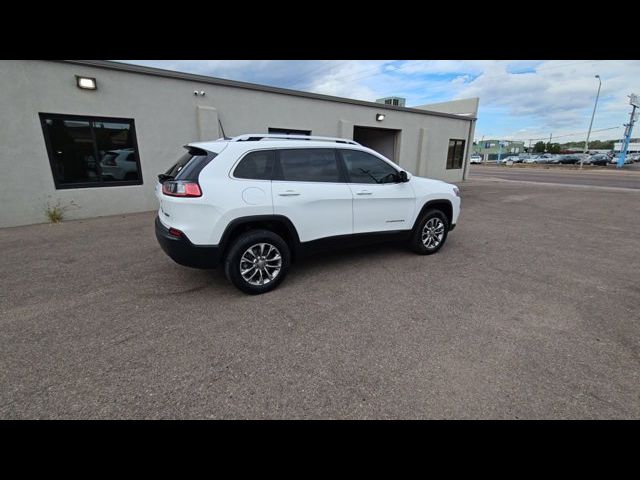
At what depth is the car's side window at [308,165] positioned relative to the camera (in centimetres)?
380

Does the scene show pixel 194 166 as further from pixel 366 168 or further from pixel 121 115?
pixel 121 115

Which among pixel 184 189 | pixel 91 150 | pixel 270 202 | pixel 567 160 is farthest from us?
pixel 567 160

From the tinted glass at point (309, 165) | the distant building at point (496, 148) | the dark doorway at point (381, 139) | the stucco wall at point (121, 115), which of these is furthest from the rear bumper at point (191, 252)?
the distant building at point (496, 148)

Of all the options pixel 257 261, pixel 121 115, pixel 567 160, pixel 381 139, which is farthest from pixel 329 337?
pixel 567 160

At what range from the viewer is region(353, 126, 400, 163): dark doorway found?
14.3 m

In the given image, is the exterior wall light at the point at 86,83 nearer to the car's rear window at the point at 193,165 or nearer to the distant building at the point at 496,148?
the car's rear window at the point at 193,165

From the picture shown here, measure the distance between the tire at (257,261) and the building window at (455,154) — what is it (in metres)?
15.7

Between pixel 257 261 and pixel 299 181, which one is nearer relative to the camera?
pixel 257 261

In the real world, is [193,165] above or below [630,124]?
below

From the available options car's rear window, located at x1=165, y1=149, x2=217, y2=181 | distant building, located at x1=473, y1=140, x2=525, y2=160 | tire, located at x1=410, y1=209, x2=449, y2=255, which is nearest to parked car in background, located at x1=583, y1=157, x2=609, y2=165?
distant building, located at x1=473, y1=140, x2=525, y2=160

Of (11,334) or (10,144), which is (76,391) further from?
(10,144)

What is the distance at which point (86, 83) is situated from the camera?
7090 mm

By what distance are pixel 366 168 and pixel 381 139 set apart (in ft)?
37.9

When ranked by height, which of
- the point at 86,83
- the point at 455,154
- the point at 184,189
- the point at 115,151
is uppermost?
the point at 86,83
